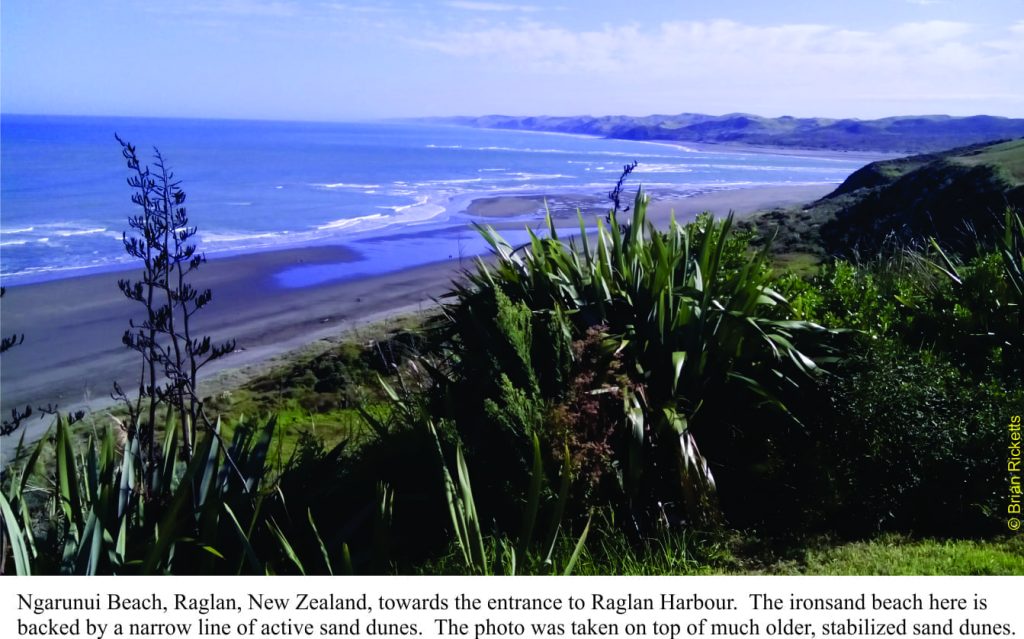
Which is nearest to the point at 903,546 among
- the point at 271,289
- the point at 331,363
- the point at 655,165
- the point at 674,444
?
the point at 674,444

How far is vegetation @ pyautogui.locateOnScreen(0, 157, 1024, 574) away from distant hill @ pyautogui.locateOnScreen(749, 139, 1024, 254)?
949cm

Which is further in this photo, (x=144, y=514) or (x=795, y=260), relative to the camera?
(x=795, y=260)

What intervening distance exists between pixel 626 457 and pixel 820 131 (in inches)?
5427

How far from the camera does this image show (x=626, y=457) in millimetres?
4848

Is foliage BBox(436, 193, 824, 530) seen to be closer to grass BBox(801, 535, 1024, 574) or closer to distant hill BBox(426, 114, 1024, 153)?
grass BBox(801, 535, 1024, 574)

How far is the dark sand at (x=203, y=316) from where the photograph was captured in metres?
13.3

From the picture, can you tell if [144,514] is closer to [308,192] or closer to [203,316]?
[203,316]

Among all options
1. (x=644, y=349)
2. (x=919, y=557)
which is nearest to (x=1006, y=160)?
(x=644, y=349)

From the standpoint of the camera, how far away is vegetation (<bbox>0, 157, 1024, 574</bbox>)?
421cm

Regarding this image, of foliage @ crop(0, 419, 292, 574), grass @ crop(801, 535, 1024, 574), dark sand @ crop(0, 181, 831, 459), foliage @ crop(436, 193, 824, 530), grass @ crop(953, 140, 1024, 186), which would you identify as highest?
grass @ crop(953, 140, 1024, 186)

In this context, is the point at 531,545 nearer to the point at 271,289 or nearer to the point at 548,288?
the point at 548,288

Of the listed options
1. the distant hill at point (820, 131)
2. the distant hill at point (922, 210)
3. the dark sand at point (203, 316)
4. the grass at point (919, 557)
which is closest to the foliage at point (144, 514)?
the grass at point (919, 557)

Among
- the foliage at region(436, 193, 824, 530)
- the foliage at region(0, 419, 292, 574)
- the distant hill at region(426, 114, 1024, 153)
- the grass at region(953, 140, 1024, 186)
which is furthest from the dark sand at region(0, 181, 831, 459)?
the distant hill at region(426, 114, 1024, 153)
